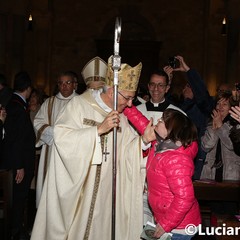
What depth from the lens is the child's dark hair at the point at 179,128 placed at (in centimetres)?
349

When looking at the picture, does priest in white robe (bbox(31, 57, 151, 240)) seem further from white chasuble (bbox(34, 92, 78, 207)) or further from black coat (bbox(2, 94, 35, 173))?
white chasuble (bbox(34, 92, 78, 207))

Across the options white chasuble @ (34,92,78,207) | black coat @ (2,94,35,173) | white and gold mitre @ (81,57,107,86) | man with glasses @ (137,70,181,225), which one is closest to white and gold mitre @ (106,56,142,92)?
man with glasses @ (137,70,181,225)

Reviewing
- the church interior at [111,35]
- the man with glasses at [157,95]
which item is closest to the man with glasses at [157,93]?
the man with glasses at [157,95]

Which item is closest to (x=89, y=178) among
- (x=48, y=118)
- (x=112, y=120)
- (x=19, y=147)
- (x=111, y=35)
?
(x=112, y=120)

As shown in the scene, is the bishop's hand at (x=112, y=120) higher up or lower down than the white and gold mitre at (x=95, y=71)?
lower down

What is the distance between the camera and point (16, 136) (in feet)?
18.8

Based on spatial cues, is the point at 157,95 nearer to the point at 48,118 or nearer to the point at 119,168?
the point at 119,168

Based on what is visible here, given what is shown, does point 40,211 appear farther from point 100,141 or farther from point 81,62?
point 81,62

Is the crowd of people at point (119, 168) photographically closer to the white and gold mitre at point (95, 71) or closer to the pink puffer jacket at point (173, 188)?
the pink puffer jacket at point (173, 188)

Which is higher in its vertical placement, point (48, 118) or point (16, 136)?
point (48, 118)

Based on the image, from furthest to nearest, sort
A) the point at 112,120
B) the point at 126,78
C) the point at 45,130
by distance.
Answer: the point at 45,130, the point at 126,78, the point at 112,120

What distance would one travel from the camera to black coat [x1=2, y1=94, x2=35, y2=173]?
5719 millimetres

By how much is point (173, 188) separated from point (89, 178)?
0.86m

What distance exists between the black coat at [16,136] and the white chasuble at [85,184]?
183 centimetres
